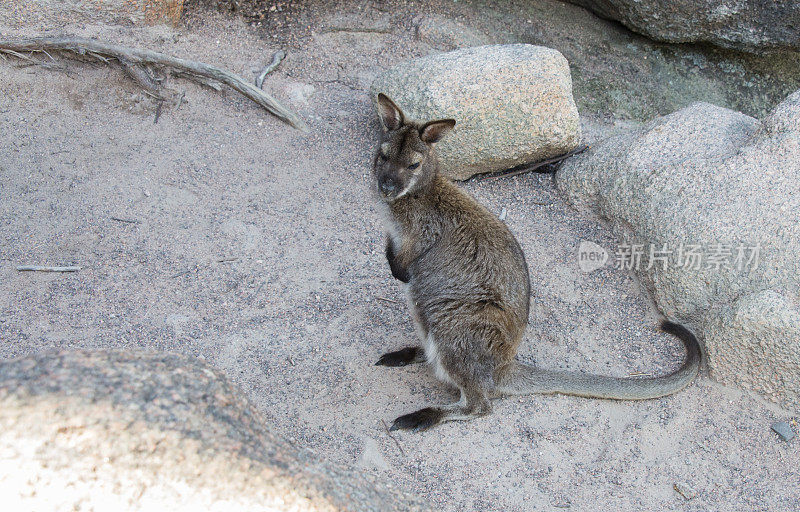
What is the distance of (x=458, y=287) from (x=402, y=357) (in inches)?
27.0

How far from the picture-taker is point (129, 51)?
239 inches

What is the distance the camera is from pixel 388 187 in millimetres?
4246

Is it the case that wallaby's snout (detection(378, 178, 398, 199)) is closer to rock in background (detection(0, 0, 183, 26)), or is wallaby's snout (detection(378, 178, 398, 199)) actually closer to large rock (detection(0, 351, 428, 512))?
large rock (detection(0, 351, 428, 512))

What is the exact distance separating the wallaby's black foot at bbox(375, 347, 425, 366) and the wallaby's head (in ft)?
3.21

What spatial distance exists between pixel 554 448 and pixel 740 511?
3.32 feet

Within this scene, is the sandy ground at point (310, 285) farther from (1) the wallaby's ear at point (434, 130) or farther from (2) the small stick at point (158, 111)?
(1) the wallaby's ear at point (434, 130)

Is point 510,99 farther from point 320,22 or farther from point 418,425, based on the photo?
point 418,425

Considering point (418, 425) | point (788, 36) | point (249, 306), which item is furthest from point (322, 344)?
point (788, 36)

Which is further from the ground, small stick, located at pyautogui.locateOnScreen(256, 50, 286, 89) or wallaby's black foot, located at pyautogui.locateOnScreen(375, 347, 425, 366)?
small stick, located at pyautogui.locateOnScreen(256, 50, 286, 89)

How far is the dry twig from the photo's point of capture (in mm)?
5977

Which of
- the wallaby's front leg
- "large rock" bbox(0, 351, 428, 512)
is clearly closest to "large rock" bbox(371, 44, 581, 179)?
the wallaby's front leg

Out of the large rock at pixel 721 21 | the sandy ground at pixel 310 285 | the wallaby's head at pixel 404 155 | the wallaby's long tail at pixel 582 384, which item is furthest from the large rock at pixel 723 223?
the wallaby's head at pixel 404 155

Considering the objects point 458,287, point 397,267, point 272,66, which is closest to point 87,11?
point 272,66

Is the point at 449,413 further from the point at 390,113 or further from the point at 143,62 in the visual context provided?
the point at 143,62
